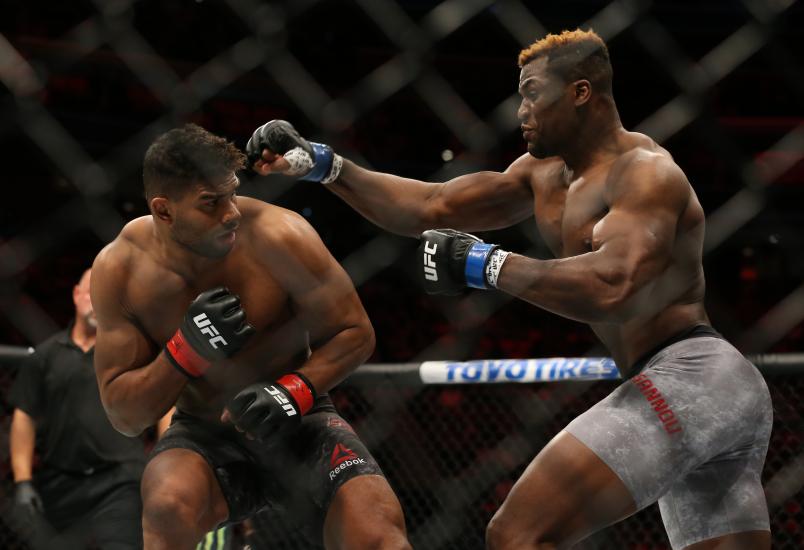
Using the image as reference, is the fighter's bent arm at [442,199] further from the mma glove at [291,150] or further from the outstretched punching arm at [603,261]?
the outstretched punching arm at [603,261]

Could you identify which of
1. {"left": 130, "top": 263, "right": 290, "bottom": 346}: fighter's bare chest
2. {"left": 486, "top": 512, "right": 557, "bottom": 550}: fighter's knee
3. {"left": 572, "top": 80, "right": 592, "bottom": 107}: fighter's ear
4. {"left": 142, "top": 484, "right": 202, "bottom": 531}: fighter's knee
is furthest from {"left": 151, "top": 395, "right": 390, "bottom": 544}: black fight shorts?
{"left": 572, "top": 80, "right": 592, "bottom": 107}: fighter's ear

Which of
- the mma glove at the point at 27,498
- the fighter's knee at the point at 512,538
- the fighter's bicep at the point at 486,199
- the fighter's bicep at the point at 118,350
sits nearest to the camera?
the fighter's knee at the point at 512,538

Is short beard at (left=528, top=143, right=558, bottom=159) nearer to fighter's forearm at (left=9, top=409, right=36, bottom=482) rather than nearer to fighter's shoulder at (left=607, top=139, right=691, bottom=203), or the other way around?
fighter's shoulder at (left=607, top=139, right=691, bottom=203)

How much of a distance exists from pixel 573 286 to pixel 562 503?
390mm

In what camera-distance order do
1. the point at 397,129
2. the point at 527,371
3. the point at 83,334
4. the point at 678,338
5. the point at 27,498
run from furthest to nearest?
the point at 397,129 < the point at 83,334 < the point at 27,498 < the point at 527,371 < the point at 678,338

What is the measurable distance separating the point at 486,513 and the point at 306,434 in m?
1.75

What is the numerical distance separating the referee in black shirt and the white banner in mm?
1167

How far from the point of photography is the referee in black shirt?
11.1 feet

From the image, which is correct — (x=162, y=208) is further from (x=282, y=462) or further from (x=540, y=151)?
(x=540, y=151)

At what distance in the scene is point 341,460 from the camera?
2260mm

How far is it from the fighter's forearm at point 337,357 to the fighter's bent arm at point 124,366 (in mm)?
276

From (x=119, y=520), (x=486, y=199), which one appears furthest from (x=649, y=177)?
(x=119, y=520)

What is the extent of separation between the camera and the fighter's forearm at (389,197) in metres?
2.55

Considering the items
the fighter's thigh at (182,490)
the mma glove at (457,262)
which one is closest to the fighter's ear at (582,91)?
the mma glove at (457,262)
